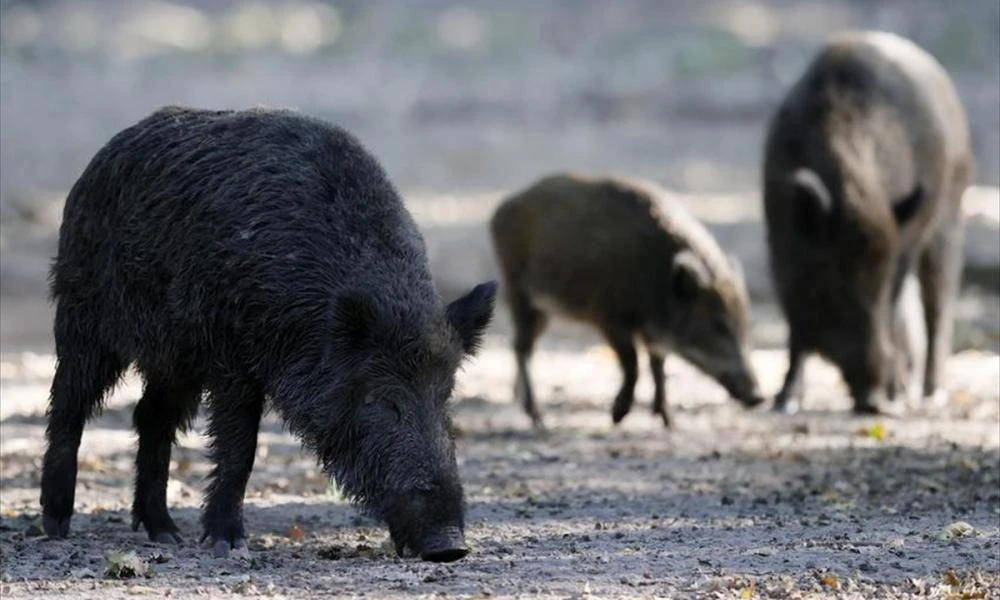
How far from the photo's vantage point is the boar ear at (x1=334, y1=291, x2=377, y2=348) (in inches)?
279

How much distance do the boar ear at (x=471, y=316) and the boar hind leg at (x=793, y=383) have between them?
18.5 feet

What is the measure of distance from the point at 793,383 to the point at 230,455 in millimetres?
6138

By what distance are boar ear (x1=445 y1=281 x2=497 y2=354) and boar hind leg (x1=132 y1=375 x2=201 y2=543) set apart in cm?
131

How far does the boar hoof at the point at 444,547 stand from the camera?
21.9 ft

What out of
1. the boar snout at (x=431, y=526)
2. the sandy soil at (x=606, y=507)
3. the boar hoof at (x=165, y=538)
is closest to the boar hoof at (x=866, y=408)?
the sandy soil at (x=606, y=507)

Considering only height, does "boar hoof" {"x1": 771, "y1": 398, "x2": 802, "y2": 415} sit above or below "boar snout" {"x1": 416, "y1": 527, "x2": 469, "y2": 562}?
below

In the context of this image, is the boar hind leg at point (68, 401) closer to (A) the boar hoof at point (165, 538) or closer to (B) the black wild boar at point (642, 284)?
(A) the boar hoof at point (165, 538)

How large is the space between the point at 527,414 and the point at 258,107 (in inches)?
178

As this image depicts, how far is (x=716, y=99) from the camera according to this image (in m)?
35.0

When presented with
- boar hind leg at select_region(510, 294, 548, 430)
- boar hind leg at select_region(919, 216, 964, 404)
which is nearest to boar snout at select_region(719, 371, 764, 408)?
boar hind leg at select_region(510, 294, 548, 430)

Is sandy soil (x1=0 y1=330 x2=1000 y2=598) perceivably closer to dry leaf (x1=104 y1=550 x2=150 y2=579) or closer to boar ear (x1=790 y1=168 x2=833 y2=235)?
dry leaf (x1=104 y1=550 x2=150 y2=579)

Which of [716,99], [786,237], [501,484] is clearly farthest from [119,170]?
[716,99]

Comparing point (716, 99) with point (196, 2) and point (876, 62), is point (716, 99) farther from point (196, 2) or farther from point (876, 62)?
point (876, 62)

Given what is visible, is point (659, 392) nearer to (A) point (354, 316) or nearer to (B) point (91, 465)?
(B) point (91, 465)
